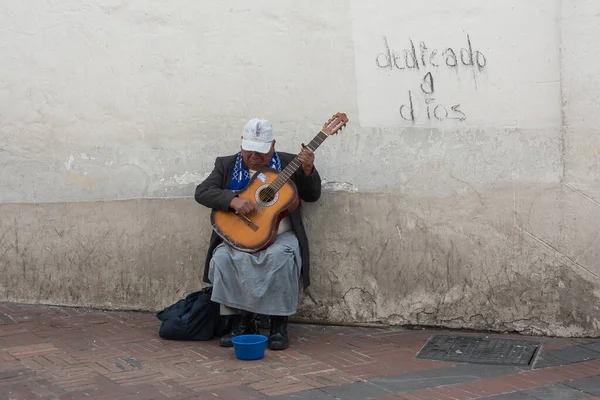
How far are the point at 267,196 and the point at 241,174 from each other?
0.30 m

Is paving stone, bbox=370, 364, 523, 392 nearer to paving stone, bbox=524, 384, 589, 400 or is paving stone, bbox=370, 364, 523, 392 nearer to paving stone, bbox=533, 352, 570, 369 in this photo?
paving stone, bbox=533, 352, 570, 369

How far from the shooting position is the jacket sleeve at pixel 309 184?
5789 mm

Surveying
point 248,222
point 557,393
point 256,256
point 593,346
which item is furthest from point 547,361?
point 248,222

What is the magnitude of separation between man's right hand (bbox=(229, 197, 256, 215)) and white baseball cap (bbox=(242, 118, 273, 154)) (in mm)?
327

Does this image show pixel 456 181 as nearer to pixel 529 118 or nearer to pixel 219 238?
pixel 529 118

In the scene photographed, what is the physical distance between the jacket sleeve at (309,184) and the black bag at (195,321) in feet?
2.83

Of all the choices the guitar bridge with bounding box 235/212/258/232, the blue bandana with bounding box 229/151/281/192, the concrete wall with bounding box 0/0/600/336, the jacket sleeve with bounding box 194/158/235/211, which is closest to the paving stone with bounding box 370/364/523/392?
the concrete wall with bounding box 0/0/600/336

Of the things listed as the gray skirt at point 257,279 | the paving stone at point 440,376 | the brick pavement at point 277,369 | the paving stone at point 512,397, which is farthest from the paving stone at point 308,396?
the gray skirt at point 257,279

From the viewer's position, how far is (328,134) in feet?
18.6

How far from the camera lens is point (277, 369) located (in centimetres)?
524

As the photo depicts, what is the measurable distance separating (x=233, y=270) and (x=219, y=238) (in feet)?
0.98

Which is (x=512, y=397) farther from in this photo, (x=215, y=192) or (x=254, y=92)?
(x=254, y=92)

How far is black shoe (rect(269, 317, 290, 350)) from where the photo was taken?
18.5ft

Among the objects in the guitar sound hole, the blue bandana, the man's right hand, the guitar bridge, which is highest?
the blue bandana
